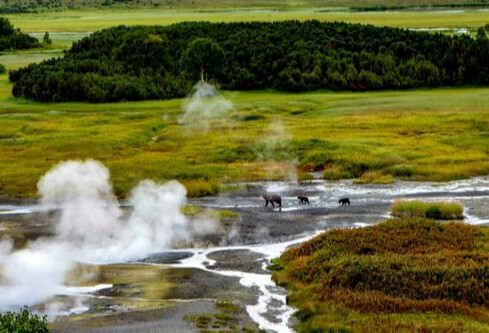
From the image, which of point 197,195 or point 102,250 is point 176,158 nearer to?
point 197,195

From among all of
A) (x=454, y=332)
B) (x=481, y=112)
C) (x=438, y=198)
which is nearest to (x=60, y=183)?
(x=438, y=198)

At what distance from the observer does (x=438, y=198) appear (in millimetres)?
61438

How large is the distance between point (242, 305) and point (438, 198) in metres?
27.7

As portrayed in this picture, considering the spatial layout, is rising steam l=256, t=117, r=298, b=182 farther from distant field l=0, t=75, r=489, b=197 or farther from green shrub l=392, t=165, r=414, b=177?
green shrub l=392, t=165, r=414, b=177

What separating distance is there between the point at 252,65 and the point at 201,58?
31.9 feet

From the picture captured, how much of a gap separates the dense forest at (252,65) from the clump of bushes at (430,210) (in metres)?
69.8

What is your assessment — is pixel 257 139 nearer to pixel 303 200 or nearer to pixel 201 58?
pixel 303 200

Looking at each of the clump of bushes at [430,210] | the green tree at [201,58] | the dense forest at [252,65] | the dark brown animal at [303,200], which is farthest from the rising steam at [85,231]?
the green tree at [201,58]

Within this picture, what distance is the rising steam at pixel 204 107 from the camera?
9875 centimetres

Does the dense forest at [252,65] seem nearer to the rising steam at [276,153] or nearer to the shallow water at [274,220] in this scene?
the rising steam at [276,153]

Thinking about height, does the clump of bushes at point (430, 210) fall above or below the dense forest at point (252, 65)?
below

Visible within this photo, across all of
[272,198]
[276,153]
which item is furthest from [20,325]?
[276,153]

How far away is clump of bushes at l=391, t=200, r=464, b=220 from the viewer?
5550 cm

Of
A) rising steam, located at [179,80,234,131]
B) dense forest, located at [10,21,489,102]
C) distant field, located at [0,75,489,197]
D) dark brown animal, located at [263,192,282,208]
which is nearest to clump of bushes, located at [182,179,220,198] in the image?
distant field, located at [0,75,489,197]
